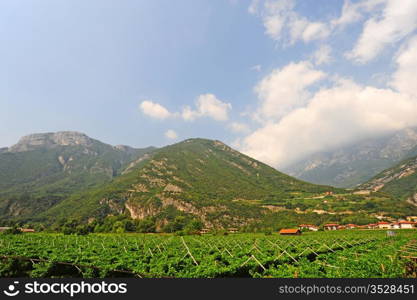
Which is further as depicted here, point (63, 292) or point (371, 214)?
point (371, 214)

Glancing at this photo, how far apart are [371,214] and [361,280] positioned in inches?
6570

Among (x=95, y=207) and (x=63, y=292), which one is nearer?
(x=63, y=292)

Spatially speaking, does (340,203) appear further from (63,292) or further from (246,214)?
(63,292)

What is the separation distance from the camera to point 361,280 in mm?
8609

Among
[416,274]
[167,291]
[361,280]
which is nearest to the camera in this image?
[167,291]

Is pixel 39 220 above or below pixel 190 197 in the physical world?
below

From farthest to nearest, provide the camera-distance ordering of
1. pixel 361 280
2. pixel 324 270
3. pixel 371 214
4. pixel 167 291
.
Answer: pixel 371 214
pixel 324 270
pixel 361 280
pixel 167 291

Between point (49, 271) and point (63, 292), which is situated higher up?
point (63, 292)

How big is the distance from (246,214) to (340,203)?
248ft

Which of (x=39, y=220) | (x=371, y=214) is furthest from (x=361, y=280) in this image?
(x=39, y=220)

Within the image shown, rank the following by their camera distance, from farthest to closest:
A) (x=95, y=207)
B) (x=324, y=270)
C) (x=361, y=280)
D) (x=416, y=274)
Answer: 1. (x=95, y=207)
2. (x=324, y=270)
3. (x=416, y=274)
4. (x=361, y=280)

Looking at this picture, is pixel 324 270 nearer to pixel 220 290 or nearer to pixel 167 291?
pixel 220 290

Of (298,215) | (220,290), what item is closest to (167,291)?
(220,290)

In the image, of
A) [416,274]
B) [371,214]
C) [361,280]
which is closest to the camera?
[361,280]
